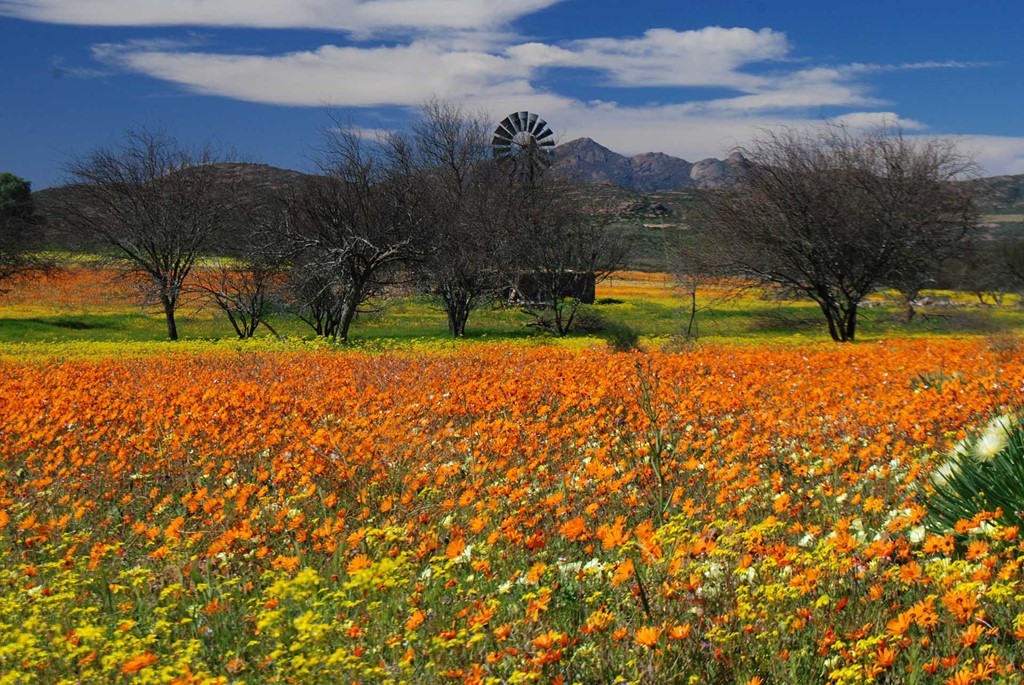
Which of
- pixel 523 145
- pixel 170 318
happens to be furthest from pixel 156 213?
pixel 523 145

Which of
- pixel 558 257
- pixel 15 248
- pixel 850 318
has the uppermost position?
pixel 15 248

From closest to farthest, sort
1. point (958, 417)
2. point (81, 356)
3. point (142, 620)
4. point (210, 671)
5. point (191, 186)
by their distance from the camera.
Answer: point (210, 671), point (142, 620), point (958, 417), point (81, 356), point (191, 186)

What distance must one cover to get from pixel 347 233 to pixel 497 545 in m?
23.5

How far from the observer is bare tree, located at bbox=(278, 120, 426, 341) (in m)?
26.0

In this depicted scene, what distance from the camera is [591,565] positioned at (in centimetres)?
365

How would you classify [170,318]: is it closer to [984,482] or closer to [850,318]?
[850,318]

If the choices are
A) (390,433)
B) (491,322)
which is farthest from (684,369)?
(491,322)

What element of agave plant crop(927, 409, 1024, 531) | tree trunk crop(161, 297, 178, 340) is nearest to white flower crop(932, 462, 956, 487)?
agave plant crop(927, 409, 1024, 531)

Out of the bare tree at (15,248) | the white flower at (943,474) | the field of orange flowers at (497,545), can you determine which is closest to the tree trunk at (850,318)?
the field of orange flowers at (497,545)

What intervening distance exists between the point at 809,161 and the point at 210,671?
29026 millimetres

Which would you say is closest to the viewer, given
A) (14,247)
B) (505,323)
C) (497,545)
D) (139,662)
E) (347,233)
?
(139,662)

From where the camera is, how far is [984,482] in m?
4.61

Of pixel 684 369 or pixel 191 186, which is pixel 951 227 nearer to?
pixel 684 369

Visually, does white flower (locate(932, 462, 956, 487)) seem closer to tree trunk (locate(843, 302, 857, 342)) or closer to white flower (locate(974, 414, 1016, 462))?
white flower (locate(974, 414, 1016, 462))
